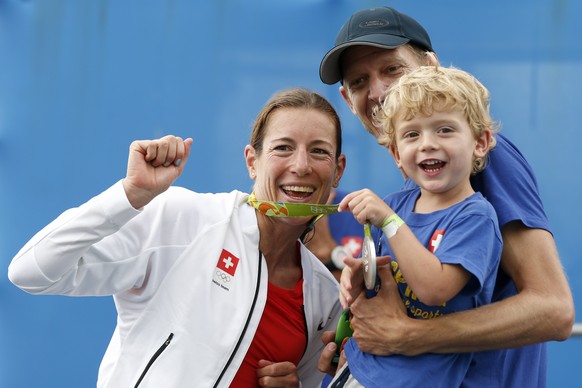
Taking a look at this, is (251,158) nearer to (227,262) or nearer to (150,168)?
(227,262)

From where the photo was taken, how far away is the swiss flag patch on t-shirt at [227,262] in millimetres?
2008

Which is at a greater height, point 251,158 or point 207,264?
point 251,158

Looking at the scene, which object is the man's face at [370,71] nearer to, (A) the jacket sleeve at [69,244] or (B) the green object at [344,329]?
(B) the green object at [344,329]

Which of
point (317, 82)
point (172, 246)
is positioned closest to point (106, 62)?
point (317, 82)

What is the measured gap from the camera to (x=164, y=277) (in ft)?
6.52

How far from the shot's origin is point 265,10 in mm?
3303

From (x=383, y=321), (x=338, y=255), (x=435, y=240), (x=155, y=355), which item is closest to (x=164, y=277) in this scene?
(x=155, y=355)

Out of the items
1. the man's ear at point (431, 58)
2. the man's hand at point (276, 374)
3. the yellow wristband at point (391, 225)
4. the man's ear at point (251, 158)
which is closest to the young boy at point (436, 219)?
the yellow wristband at point (391, 225)

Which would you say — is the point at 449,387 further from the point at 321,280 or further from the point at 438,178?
the point at 321,280

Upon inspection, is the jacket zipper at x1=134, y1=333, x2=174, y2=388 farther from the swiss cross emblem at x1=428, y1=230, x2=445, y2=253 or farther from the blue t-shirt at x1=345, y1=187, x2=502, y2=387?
the swiss cross emblem at x1=428, y1=230, x2=445, y2=253

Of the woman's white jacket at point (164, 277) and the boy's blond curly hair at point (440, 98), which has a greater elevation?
the boy's blond curly hair at point (440, 98)

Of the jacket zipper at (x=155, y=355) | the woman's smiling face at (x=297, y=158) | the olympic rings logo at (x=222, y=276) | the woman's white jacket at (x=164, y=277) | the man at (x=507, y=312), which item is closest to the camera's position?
the man at (x=507, y=312)

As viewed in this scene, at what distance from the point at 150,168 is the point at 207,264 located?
37 cm

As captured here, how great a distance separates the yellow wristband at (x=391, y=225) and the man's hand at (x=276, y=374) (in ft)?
2.33
